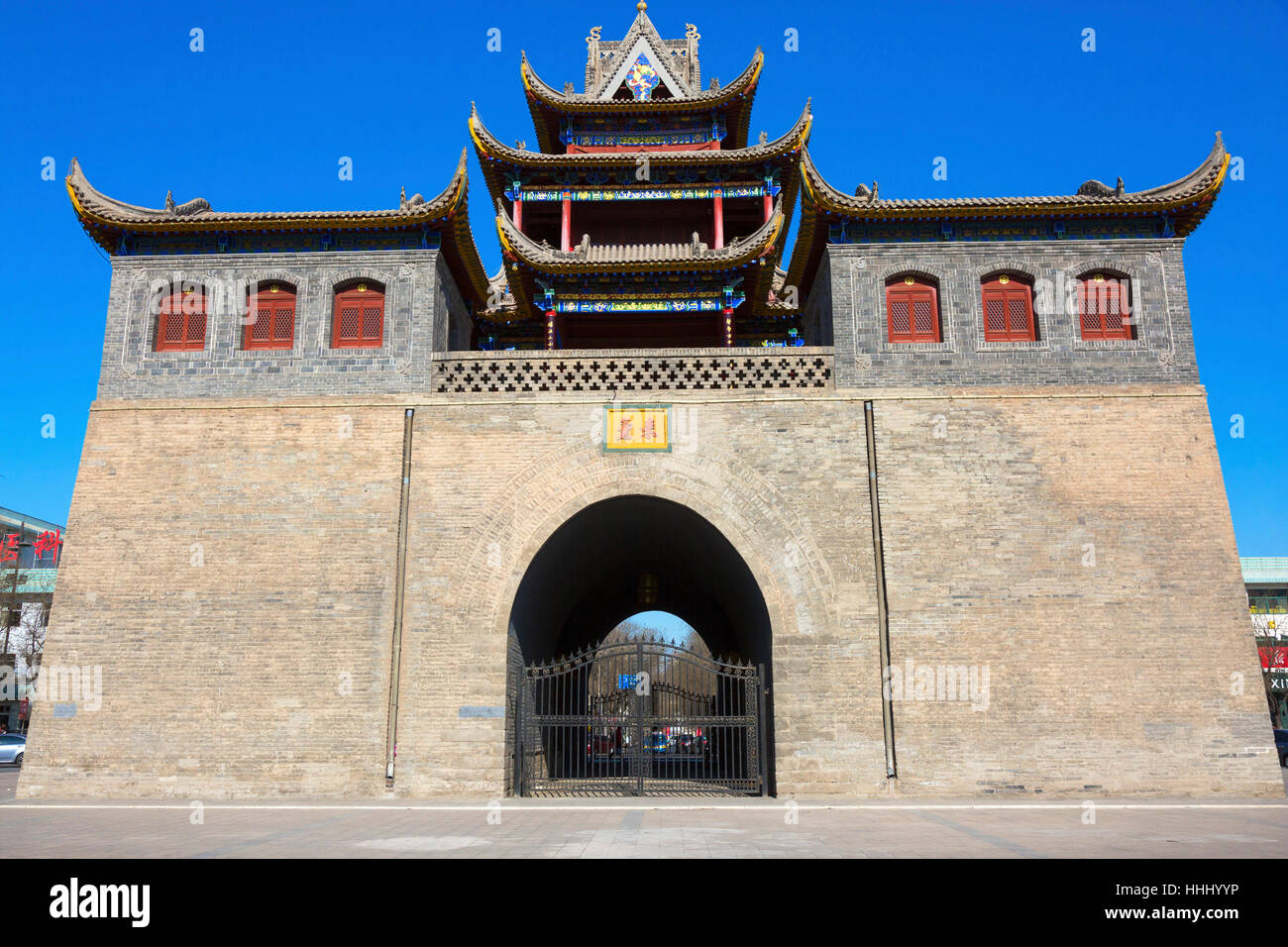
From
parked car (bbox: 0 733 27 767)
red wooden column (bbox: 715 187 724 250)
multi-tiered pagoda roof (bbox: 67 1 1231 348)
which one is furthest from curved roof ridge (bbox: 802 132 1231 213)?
parked car (bbox: 0 733 27 767)

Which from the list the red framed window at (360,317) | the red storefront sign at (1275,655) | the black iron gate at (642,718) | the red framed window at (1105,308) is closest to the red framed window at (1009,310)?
the red framed window at (1105,308)

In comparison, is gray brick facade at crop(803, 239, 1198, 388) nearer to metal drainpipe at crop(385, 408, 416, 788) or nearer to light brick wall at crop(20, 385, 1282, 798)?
light brick wall at crop(20, 385, 1282, 798)

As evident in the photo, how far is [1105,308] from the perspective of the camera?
13.8 meters

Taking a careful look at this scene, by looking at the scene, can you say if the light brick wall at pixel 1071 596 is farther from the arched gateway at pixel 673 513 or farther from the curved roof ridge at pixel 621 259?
the curved roof ridge at pixel 621 259

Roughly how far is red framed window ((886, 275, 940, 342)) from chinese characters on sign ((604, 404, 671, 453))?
Result: 3.36m

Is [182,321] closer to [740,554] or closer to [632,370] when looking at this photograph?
[632,370]

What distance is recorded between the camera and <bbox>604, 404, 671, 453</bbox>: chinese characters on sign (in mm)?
13570

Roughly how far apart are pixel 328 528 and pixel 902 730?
774 cm

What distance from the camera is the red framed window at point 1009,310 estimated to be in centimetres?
1386

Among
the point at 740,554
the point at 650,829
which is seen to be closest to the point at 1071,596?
the point at 740,554

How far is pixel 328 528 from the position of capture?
13273 mm

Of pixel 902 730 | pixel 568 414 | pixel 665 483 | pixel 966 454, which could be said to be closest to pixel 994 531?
pixel 966 454

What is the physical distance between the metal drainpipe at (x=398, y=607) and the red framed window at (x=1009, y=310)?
7982 millimetres

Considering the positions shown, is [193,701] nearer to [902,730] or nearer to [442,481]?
[442,481]
